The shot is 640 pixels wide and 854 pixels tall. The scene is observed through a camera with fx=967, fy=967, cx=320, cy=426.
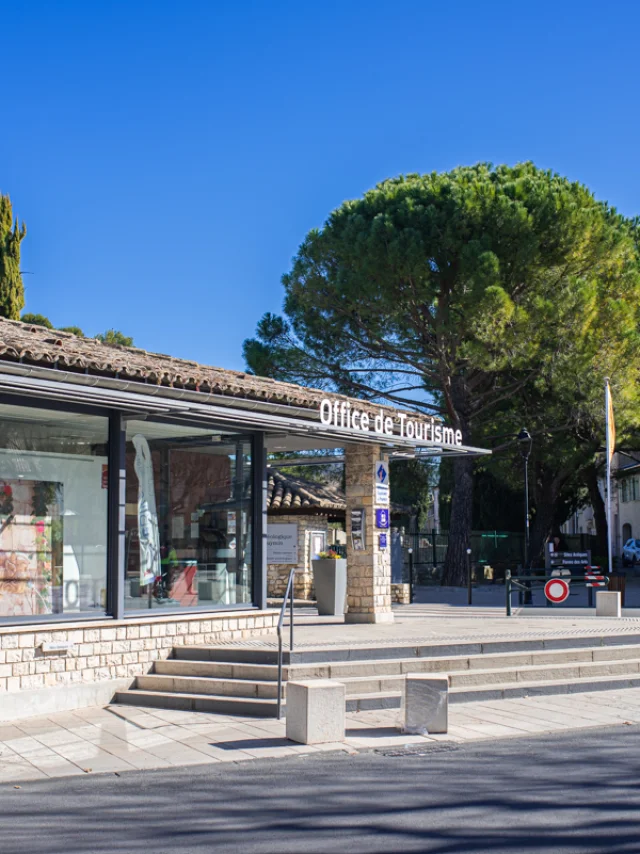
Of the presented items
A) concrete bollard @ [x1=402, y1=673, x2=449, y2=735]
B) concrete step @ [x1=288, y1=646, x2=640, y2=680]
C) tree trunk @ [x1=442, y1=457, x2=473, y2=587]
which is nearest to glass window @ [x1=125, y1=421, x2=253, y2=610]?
concrete step @ [x1=288, y1=646, x2=640, y2=680]

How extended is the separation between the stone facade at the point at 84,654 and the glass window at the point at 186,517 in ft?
1.21

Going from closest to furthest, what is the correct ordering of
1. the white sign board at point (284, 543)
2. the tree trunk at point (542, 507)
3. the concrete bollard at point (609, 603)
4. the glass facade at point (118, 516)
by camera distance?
1. the glass facade at point (118, 516)
2. the concrete bollard at point (609, 603)
3. the white sign board at point (284, 543)
4. the tree trunk at point (542, 507)

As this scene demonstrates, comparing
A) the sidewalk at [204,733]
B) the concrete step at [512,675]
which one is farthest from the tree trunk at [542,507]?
the sidewalk at [204,733]

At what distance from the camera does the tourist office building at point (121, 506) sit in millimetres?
10164

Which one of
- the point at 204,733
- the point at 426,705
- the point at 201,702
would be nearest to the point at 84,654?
the point at 201,702

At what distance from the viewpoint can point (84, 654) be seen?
1059 cm

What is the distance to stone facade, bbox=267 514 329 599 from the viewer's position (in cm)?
2205

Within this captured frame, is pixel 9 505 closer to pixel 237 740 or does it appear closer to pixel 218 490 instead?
pixel 218 490

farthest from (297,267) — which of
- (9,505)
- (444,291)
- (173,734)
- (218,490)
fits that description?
(173,734)

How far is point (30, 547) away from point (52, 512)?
473 millimetres

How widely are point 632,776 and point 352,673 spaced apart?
157 inches

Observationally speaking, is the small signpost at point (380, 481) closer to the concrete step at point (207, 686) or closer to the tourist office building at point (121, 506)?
the tourist office building at point (121, 506)

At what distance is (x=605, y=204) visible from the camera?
28.3 metres

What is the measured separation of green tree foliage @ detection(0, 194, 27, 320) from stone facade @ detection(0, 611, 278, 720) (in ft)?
78.4
